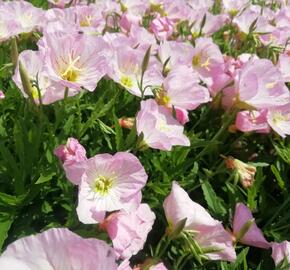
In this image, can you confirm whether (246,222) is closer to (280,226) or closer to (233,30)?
(280,226)

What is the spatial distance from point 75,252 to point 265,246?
2.49 feet

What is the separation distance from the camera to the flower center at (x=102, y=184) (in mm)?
1162

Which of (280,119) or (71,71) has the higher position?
(71,71)

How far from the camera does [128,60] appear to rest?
1.57m

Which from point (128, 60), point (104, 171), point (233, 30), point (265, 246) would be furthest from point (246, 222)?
point (233, 30)

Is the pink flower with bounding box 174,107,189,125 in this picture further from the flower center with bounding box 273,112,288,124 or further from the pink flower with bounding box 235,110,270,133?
the flower center with bounding box 273,112,288,124

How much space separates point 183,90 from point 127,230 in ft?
2.09

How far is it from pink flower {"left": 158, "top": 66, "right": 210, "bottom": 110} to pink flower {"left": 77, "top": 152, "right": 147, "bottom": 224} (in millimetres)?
426

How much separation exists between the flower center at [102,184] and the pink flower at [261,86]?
567mm

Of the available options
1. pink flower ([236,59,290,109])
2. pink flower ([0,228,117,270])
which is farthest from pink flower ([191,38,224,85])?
pink flower ([0,228,117,270])

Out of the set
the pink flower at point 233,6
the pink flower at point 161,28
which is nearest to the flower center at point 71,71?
the pink flower at point 161,28

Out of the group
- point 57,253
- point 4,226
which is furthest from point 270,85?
point 57,253

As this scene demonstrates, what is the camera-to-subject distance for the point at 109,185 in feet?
3.93

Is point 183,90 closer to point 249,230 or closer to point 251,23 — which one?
point 249,230
